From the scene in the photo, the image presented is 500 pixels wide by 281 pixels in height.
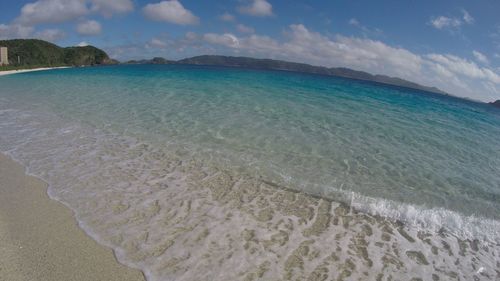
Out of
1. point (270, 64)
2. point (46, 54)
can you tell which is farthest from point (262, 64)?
point (46, 54)

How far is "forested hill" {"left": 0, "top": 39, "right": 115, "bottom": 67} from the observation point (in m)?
63.4

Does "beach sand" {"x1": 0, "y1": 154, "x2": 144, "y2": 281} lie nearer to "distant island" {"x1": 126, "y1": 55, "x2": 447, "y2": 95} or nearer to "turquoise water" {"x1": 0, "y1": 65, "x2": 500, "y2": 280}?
"turquoise water" {"x1": 0, "y1": 65, "x2": 500, "y2": 280}

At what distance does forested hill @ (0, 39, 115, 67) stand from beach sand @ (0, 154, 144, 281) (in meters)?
64.6

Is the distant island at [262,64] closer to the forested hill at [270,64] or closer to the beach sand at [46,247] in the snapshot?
the forested hill at [270,64]

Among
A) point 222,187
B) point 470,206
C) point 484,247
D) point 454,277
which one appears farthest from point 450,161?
point 222,187

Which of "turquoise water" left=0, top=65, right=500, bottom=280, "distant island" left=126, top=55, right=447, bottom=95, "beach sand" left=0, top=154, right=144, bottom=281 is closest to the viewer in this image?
"beach sand" left=0, top=154, right=144, bottom=281

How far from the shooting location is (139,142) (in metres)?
9.86

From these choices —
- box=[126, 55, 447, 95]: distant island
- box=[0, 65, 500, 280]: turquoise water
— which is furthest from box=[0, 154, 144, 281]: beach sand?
box=[126, 55, 447, 95]: distant island

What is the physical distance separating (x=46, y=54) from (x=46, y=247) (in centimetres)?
8285

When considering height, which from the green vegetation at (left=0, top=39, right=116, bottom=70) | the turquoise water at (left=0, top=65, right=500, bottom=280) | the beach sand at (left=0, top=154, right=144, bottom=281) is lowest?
the beach sand at (left=0, top=154, right=144, bottom=281)

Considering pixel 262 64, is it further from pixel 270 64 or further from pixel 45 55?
pixel 45 55

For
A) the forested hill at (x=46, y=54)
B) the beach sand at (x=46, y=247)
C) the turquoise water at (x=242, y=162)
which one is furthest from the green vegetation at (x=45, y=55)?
the beach sand at (x=46, y=247)

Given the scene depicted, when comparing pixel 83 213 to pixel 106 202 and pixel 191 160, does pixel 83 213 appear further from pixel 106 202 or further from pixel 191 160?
pixel 191 160

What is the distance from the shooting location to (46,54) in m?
70.6
